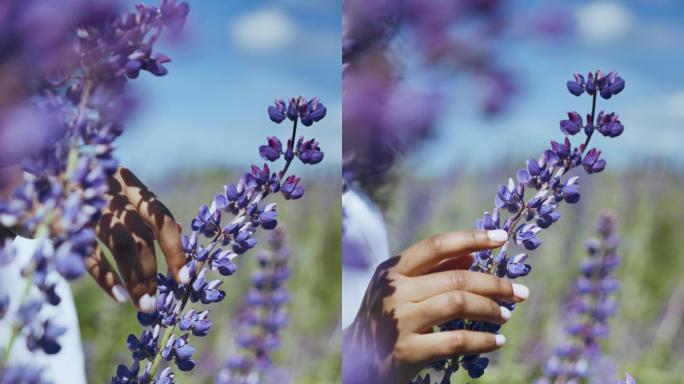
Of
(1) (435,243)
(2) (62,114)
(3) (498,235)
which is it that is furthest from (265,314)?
(2) (62,114)

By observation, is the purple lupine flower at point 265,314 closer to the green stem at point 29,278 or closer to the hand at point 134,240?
the hand at point 134,240

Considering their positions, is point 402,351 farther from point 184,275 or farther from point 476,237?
point 184,275

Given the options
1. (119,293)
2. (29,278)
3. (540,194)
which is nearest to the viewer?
(29,278)

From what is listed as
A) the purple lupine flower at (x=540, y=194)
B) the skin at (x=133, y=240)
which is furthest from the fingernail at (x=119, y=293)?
the purple lupine flower at (x=540, y=194)

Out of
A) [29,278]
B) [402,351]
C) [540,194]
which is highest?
[540,194]

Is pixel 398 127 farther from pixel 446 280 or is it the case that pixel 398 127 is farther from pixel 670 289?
pixel 670 289

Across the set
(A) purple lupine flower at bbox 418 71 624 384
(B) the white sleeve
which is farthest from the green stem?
(B) the white sleeve
